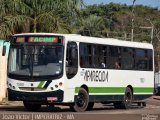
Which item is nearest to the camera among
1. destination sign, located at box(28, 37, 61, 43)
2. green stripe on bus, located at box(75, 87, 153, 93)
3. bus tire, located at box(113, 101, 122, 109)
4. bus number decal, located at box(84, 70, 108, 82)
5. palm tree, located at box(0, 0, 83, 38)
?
destination sign, located at box(28, 37, 61, 43)

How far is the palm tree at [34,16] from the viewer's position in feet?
120

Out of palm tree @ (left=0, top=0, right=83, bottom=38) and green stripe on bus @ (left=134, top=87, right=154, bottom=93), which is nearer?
green stripe on bus @ (left=134, top=87, right=154, bottom=93)

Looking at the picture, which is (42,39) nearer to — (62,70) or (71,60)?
(71,60)

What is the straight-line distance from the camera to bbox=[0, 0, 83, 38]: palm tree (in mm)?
36469

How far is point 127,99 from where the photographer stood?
2906 cm

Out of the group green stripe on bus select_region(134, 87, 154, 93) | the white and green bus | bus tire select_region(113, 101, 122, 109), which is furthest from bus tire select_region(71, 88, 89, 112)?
green stripe on bus select_region(134, 87, 154, 93)

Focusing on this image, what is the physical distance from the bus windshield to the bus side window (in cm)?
40

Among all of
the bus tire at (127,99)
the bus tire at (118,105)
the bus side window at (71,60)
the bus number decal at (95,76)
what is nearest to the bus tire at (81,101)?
the bus number decal at (95,76)

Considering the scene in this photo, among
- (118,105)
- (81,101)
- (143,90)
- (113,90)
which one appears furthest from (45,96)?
(143,90)

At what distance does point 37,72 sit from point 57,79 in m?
0.86

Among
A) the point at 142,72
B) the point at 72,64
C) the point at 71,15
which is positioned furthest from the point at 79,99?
the point at 71,15

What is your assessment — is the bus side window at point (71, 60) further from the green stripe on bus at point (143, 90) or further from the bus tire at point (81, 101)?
the green stripe on bus at point (143, 90)

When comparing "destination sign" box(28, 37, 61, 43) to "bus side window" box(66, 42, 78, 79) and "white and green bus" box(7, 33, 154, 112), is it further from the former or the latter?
"bus side window" box(66, 42, 78, 79)

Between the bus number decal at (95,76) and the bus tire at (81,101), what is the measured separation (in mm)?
588
